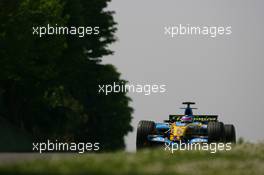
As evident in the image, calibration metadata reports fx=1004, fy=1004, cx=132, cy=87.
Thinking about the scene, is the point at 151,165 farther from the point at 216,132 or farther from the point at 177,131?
the point at 177,131

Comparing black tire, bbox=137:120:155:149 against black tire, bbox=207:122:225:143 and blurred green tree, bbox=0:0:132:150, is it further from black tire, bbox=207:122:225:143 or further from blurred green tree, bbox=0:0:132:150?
blurred green tree, bbox=0:0:132:150

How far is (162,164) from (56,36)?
38069 millimetres

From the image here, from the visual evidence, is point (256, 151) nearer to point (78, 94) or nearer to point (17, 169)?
point (17, 169)

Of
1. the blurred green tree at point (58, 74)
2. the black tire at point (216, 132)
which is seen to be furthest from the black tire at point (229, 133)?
the blurred green tree at point (58, 74)

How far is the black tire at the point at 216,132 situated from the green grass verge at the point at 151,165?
629 centimetres

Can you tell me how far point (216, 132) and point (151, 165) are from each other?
10.5 m

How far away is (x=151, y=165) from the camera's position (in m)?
17.3

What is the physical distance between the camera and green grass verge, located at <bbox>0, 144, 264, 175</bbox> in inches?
619

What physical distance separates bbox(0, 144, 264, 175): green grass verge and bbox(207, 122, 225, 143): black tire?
20.6 feet

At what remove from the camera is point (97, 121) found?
76.1 metres

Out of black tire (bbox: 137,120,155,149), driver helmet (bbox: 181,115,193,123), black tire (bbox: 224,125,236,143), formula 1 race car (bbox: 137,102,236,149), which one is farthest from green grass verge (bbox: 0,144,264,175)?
driver helmet (bbox: 181,115,193,123)

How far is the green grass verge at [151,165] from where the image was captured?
15.7 metres

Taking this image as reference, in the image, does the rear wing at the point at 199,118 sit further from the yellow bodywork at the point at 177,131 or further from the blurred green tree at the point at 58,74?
the blurred green tree at the point at 58,74

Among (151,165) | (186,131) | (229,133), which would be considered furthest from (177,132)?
(151,165)
